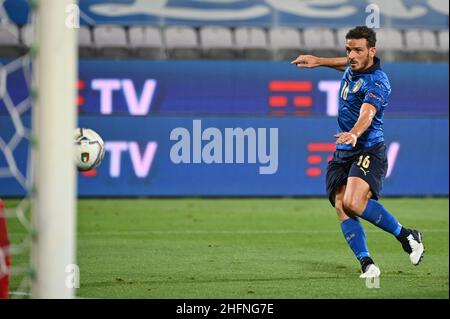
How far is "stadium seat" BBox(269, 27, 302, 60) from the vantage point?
14.3 metres

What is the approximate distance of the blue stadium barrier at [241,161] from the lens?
1285 centimetres

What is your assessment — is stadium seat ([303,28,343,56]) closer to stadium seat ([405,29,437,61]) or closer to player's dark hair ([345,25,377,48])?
stadium seat ([405,29,437,61])

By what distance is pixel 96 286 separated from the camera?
20.9ft

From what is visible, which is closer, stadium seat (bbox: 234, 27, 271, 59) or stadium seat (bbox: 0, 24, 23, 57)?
stadium seat (bbox: 0, 24, 23, 57)

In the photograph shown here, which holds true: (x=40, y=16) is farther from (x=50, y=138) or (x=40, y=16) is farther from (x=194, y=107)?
(x=194, y=107)

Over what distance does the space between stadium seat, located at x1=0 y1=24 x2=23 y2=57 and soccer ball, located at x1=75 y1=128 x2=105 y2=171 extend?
604 centimetres

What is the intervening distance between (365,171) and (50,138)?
3031 millimetres

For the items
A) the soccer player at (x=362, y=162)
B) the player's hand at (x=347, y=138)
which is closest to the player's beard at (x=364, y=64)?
the soccer player at (x=362, y=162)

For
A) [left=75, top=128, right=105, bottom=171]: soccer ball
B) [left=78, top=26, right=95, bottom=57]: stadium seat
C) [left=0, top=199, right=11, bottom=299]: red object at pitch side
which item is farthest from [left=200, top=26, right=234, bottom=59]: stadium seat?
[left=0, top=199, right=11, bottom=299]: red object at pitch side

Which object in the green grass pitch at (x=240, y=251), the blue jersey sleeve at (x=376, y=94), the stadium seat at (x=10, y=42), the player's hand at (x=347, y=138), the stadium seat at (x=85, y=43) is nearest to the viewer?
the player's hand at (x=347, y=138)

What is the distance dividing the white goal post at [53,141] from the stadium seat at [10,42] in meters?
9.23

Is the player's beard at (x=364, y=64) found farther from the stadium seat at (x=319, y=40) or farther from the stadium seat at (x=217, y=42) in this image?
the stadium seat at (x=217, y=42)

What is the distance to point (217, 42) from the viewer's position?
14570mm
